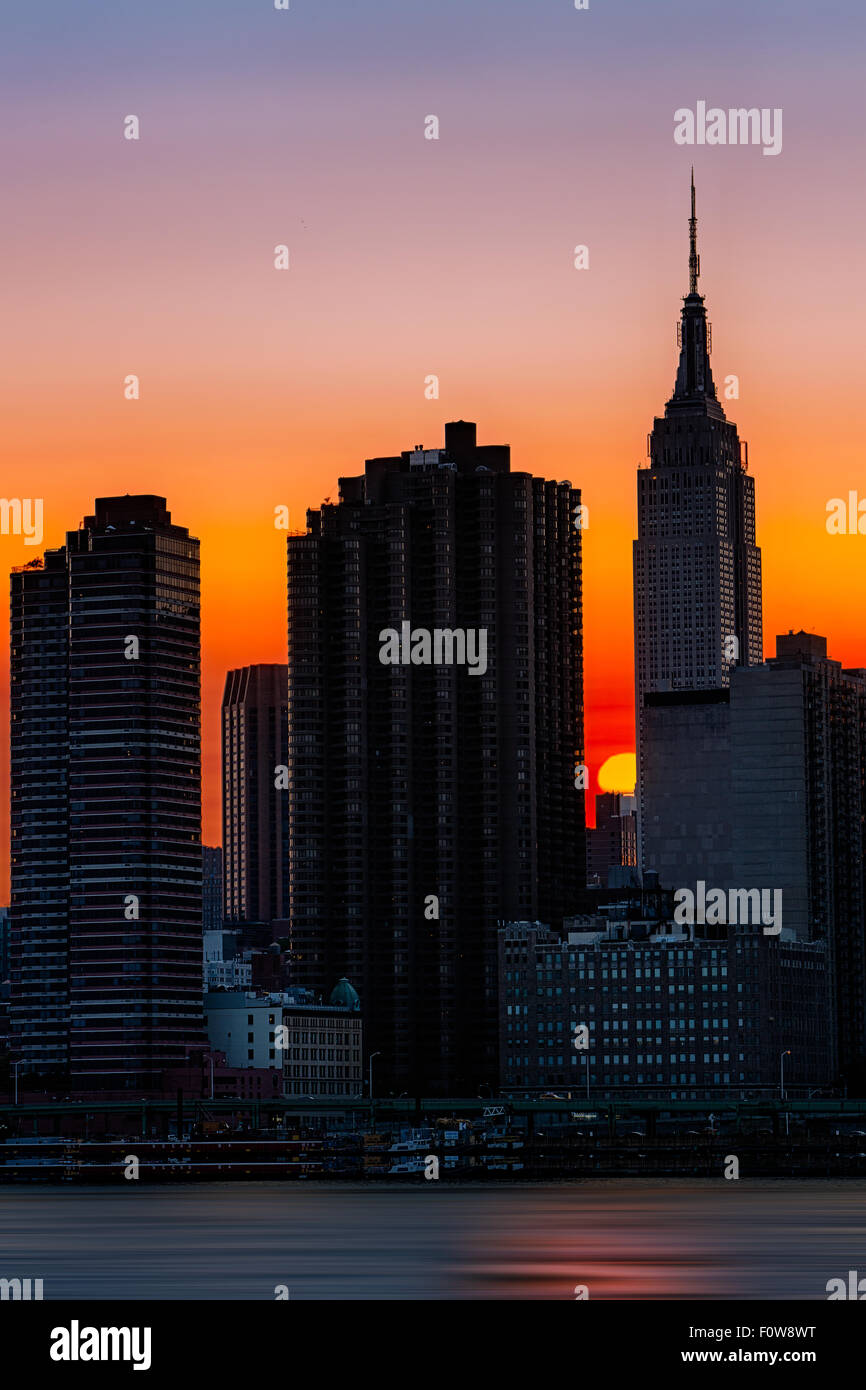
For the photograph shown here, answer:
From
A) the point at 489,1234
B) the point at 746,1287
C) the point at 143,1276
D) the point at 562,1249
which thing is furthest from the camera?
the point at 489,1234

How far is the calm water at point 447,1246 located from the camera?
301ft

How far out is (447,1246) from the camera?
121 m

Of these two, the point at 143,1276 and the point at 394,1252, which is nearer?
the point at 143,1276

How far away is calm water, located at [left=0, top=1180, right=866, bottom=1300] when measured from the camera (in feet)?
301
